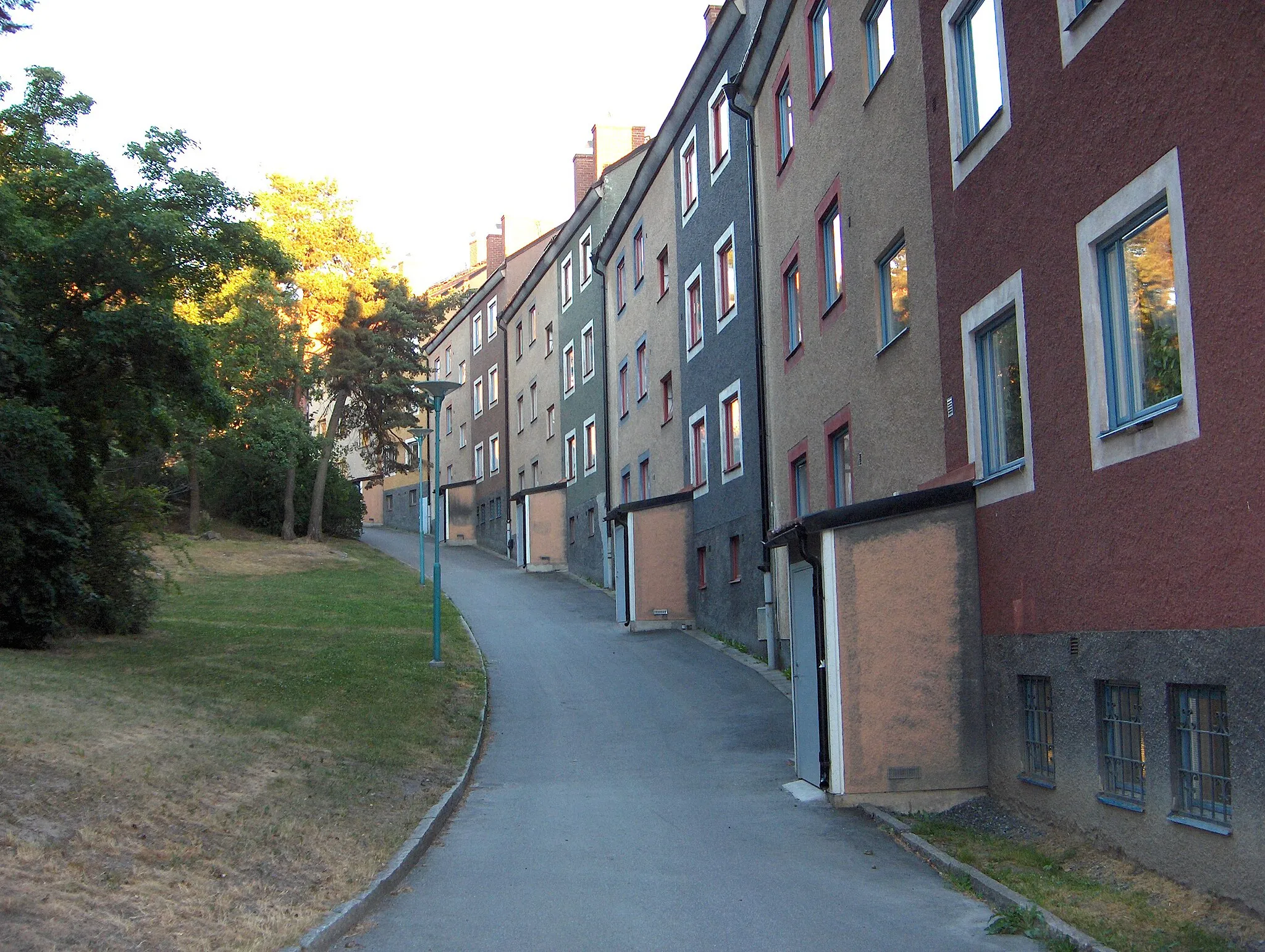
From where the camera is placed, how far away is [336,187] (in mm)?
46969

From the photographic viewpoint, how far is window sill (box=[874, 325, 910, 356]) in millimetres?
13234

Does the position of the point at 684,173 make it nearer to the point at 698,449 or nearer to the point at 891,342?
A: the point at 698,449

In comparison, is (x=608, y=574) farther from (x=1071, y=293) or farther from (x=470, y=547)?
(x=1071, y=293)

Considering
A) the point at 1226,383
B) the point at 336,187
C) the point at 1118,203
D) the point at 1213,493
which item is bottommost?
the point at 1213,493

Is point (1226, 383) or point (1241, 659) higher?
point (1226, 383)

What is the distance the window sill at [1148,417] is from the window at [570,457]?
109 feet

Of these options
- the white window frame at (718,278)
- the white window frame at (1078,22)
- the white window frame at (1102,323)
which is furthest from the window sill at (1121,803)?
the white window frame at (718,278)

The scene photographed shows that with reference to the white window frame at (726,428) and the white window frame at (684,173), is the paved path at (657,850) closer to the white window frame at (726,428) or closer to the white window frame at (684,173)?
the white window frame at (726,428)

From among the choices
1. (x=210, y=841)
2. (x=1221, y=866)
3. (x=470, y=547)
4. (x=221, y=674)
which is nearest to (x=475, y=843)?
(x=210, y=841)

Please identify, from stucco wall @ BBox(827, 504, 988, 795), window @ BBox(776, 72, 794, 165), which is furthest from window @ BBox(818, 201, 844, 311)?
stucco wall @ BBox(827, 504, 988, 795)

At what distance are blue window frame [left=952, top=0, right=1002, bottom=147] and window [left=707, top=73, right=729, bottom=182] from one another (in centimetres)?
1301

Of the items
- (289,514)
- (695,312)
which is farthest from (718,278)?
(289,514)

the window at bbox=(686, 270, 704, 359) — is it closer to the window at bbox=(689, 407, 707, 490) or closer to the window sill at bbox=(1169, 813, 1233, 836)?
the window at bbox=(689, 407, 707, 490)

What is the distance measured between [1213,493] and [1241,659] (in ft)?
3.18
